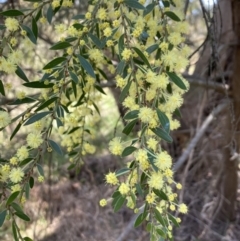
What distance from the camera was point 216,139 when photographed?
7.59 feet

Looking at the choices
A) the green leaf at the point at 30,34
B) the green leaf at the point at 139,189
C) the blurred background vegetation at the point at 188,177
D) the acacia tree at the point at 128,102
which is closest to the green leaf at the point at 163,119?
the acacia tree at the point at 128,102

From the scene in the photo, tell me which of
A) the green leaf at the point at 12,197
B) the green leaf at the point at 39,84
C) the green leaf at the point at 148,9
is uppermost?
the green leaf at the point at 148,9

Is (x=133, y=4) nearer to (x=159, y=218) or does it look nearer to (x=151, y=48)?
(x=151, y=48)

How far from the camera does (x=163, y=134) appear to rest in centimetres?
70

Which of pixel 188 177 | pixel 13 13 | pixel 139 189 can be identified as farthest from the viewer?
pixel 188 177

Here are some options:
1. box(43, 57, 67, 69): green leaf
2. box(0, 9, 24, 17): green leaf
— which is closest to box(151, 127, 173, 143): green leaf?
box(43, 57, 67, 69): green leaf

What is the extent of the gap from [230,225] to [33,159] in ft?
5.66

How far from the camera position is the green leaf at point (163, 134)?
702 mm

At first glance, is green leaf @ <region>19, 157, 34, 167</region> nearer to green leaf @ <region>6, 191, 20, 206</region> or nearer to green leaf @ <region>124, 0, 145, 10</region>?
green leaf @ <region>6, 191, 20, 206</region>

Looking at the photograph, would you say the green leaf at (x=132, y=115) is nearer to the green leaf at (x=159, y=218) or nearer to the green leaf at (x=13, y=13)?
the green leaf at (x=159, y=218)

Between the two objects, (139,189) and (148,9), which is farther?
(148,9)

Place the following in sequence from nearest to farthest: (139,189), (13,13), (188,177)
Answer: (139,189) → (13,13) → (188,177)

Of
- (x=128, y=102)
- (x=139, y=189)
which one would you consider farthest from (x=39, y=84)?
(x=139, y=189)

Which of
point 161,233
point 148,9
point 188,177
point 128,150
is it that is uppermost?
A: point 148,9
